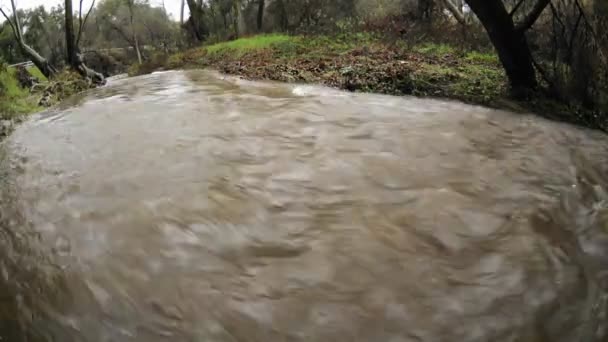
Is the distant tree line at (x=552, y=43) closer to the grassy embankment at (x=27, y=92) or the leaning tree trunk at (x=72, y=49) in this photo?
the grassy embankment at (x=27, y=92)

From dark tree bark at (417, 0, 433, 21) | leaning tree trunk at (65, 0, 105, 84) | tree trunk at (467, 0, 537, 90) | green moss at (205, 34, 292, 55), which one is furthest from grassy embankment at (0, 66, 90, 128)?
dark tree bark at (417, 0, 433, 21)

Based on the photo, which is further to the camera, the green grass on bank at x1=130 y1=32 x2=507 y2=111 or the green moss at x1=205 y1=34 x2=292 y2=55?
the green moss at x1=205 y1=34 x2=292 y2=55

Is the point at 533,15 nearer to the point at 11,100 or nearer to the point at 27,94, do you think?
the point at 11,100

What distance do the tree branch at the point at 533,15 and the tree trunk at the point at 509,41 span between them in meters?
0.09

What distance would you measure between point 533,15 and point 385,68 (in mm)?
3008

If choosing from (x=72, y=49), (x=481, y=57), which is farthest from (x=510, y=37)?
(x=72, y=49)

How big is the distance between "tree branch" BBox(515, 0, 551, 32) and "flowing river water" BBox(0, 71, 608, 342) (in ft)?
6.05

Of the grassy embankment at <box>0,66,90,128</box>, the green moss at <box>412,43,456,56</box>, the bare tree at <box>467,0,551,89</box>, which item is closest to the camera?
the bare tree at <box>467,0,551,89</box>

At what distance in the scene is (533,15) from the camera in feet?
22.3

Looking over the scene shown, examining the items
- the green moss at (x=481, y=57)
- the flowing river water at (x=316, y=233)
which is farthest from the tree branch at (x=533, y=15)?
the green moss at (x=481, y=57)

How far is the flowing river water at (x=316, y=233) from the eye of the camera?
8.35 ft

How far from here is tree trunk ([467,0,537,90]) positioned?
6895 mm

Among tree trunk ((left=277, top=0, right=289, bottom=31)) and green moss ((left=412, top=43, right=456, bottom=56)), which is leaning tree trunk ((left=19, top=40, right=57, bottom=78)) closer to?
tree trunk ((left=277, top=0, right=289, bottom=31))

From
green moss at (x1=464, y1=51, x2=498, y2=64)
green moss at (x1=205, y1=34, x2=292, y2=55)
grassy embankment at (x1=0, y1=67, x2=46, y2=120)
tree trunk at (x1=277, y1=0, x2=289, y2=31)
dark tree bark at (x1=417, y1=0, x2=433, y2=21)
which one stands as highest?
tree trunk at (x1=277, y1=0, x2=289, y2=31)
